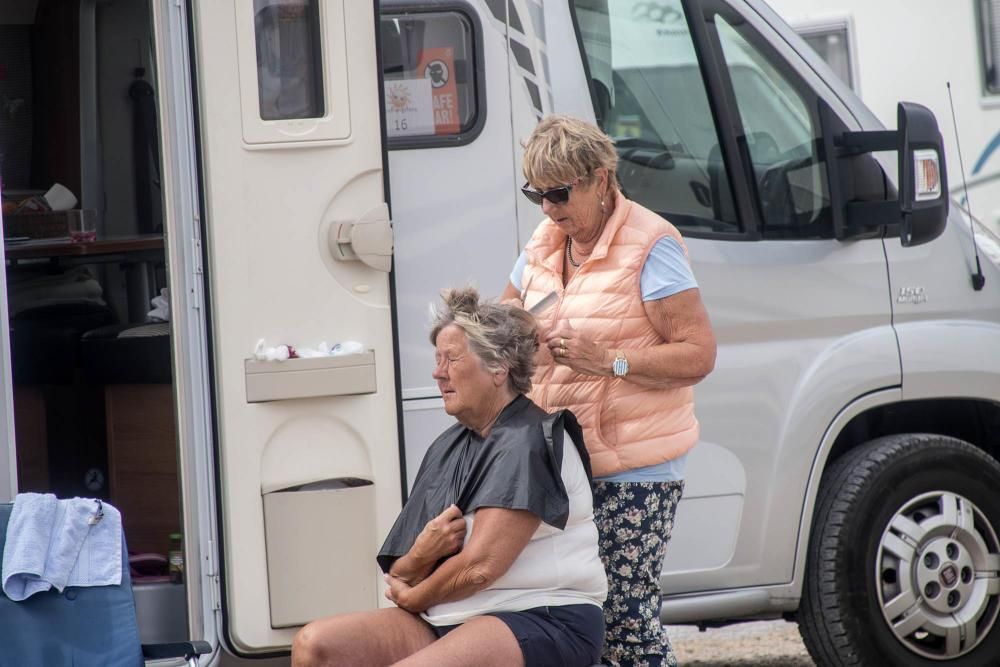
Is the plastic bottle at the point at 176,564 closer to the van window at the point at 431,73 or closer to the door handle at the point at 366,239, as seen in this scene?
the door handle at the point at 366,239

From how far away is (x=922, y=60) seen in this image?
8.38m

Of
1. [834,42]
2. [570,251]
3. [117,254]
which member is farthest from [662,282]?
[834,42]

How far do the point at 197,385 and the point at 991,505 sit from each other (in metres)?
2.66

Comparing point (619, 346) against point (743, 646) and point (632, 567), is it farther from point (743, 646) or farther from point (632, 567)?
point (743, 646)

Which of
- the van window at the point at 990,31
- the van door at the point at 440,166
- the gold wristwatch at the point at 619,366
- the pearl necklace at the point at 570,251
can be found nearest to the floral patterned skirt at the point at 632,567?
the gold wristwatch at the point at 619,366

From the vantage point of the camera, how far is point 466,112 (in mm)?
4082

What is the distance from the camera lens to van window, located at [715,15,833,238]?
4535 millimetres

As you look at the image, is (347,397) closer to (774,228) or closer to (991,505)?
(774,228)

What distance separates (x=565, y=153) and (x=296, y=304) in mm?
812

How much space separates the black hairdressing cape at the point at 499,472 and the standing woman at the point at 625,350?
13cm

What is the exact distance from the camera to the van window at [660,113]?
172 inches

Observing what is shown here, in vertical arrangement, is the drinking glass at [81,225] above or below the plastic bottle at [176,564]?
above

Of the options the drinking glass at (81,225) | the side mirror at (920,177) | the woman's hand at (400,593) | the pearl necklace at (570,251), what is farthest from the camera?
the drinking glass at (81,225)

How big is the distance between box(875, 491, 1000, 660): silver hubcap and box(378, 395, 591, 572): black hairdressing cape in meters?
1.79
